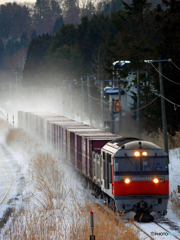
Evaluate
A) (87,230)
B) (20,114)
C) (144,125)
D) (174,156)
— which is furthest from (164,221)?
(20,114)

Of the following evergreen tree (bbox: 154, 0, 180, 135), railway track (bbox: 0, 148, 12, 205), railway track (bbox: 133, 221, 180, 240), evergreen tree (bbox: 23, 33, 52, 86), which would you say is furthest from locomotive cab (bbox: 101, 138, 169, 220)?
evergreen tree (bbox: 23, 33, 52, 86)

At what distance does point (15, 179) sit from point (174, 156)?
9.20 m

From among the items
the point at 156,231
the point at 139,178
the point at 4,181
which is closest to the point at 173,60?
the point at 4,181

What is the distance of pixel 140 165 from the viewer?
1416cm

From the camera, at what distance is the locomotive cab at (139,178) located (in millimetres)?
14023

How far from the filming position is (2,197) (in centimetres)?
1969

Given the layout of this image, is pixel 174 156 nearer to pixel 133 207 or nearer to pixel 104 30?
pixel 133 207

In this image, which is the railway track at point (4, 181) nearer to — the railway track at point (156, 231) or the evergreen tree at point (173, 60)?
the railway track at point (156, 231)

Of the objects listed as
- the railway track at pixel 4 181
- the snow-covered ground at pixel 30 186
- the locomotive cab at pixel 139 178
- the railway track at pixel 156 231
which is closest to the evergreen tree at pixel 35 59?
the snow-covered ground at pixel 30 186

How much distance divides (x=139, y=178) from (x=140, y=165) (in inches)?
16.8

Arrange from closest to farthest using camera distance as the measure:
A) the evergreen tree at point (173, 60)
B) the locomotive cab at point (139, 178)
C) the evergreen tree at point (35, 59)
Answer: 1. the locomotive cab at point (139, 178)
2. the evergreen tree at point (173, 60)
3. the evergreen tree at point (35, 59)

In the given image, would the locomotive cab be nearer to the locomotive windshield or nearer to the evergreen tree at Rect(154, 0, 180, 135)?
the locomotive windshield

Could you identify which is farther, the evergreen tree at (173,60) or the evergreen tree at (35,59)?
the evergreen tree at (35,59)

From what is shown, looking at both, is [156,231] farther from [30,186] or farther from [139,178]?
[30,186]
